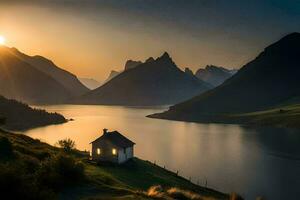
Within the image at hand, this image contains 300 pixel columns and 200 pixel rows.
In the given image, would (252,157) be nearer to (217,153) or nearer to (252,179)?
(217,153)

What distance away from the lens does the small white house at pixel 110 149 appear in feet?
269

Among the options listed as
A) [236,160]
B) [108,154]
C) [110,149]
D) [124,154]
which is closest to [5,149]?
[110,149]

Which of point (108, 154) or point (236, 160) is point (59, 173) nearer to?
point (108, 154)

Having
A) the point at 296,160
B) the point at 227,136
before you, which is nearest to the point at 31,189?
the point at 296,160

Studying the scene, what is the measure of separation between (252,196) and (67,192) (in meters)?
57.9

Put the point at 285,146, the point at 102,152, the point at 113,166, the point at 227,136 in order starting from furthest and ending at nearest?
the point at 227,136
the point at 285,146
the point at 102,152
the point at 113,166

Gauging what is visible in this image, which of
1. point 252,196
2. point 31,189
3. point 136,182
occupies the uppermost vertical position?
point 31,189

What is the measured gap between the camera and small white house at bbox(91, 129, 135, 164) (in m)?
82.1

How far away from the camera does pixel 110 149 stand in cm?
8275

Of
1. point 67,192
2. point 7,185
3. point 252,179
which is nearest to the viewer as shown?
point 7,185

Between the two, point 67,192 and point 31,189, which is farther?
point 67,192

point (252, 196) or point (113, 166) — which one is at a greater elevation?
point (113, 166)

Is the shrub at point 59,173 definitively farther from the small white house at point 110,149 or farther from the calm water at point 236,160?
the calm water at point 236,160

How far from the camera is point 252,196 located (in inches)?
3063
